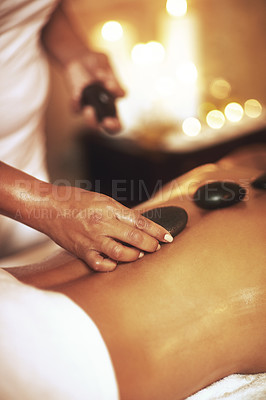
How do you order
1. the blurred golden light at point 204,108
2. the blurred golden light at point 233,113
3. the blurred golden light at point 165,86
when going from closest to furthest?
the blurred golden light at point 233,113, the blurred golden light at point 204,108, the blurred golden light at point 165,86

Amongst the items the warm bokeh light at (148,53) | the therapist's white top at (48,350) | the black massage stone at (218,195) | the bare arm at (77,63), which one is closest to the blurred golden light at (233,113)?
the warm bokeh light at (148,53)

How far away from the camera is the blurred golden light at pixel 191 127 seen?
171cm

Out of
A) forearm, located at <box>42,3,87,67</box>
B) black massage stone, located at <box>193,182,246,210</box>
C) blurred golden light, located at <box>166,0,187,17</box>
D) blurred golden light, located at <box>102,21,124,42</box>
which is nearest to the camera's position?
black massage stone, located at <box>193,182,246,210</box>

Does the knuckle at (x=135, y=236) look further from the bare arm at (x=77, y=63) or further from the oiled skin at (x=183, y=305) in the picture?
the bare arm at (x=77, y=63)

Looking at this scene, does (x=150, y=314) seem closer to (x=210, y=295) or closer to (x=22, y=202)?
(x=210, y=295)

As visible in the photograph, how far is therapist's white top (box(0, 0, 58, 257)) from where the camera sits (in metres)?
1.03

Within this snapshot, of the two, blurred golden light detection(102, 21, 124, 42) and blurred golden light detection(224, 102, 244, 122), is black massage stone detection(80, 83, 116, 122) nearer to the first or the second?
blurred golden light detection(224, 102, 244, 122)

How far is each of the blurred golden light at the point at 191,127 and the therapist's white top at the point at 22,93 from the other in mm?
749

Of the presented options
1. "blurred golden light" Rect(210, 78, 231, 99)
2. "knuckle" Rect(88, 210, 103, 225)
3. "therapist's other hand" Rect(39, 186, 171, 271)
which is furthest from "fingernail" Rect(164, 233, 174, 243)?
"blurred golden light" Rect(210, 78, 231, 99)

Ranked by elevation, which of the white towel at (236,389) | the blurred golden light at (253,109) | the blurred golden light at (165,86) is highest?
the blurred golden light at (165,86)

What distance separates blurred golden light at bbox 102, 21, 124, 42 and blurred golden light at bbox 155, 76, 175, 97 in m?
0.47

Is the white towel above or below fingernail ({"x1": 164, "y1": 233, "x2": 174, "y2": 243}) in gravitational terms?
below

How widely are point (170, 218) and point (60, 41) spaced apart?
832 mm

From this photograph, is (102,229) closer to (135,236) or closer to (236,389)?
(135,236)
